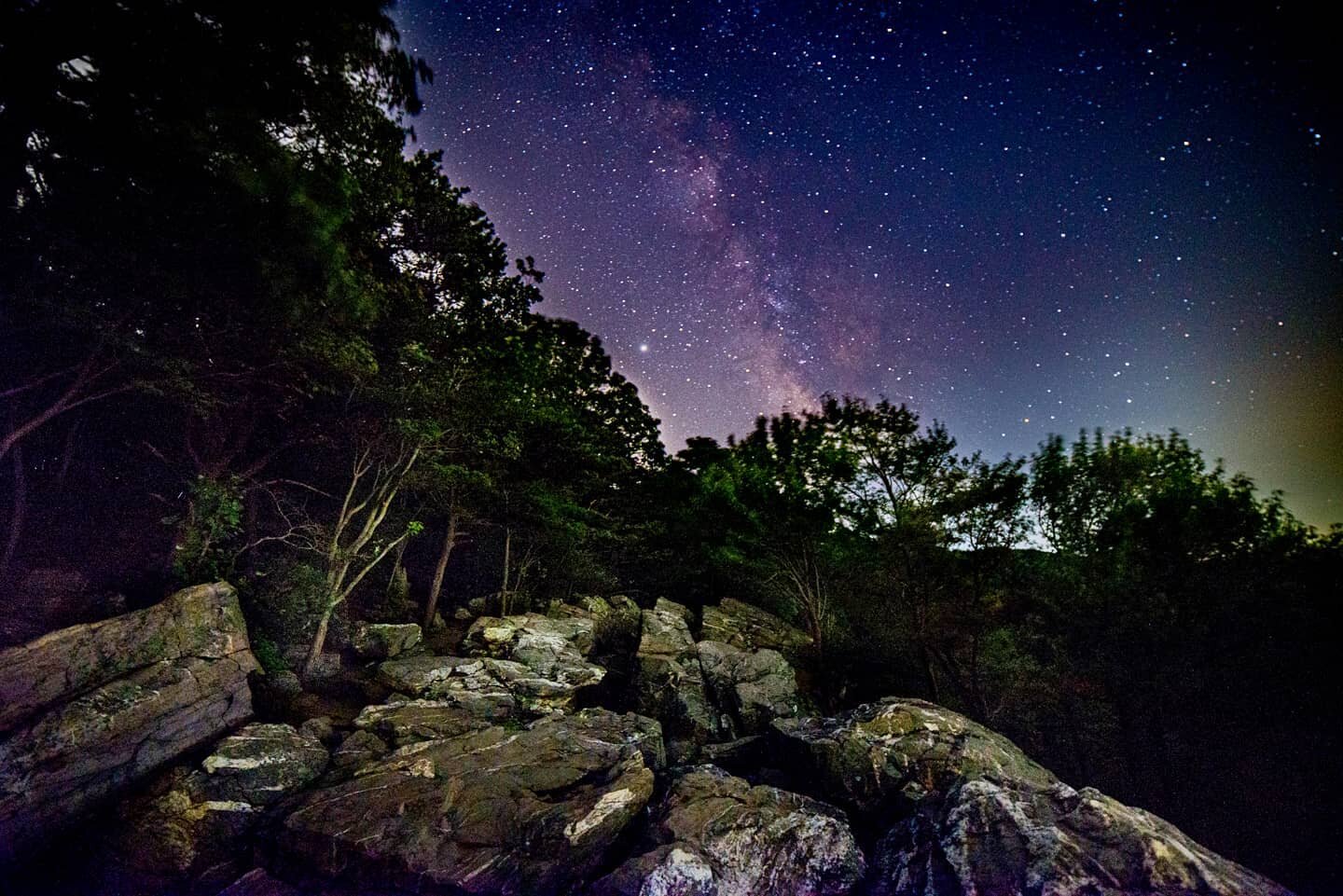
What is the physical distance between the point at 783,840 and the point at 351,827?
7254mm

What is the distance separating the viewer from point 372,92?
7762mm

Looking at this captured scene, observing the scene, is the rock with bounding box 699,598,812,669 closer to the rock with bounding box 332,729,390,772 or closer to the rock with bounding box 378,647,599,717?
the rock with bounding box 378,647,599,717

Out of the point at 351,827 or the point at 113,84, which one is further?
the point at 351,827

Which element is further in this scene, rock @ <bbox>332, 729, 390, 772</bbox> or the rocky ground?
rock @ <bbox>332, 729, 390, 772</bbox>

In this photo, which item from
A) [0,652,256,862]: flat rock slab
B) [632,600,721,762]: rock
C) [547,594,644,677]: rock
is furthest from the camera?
[547,594,644,677]: rock

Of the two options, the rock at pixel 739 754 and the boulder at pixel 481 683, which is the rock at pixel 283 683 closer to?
the boulder at pixel 481 683

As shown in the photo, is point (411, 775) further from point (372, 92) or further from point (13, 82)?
point (372, 92)

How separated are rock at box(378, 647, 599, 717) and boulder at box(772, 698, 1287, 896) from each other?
7.46 metres

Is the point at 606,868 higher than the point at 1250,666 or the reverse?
the reverse

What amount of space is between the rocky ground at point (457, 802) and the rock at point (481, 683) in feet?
1.67

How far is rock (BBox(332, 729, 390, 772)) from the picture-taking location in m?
8.39

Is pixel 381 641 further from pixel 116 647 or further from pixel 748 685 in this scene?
pixel 748 685

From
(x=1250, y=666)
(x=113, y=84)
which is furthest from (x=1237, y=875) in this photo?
(x=113, y=84)

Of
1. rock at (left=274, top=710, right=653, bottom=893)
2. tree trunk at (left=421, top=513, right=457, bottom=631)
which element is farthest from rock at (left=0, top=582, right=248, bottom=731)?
tree trunk at (left=421, top=513, right=457, bottom=631)
